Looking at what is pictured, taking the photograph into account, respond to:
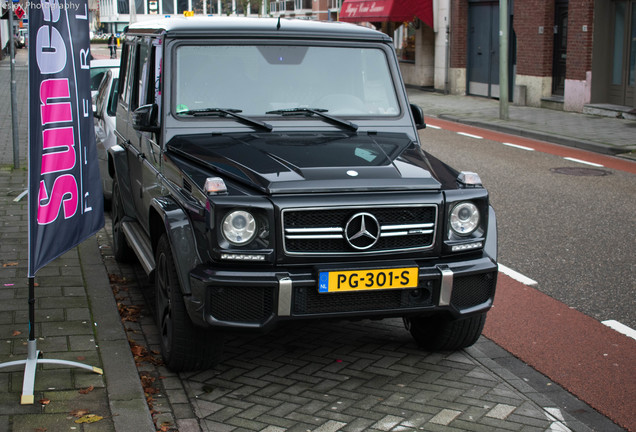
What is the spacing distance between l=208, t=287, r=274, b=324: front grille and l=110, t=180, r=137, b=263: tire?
311cm

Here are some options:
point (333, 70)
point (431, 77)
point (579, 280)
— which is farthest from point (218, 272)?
point (431, 77)

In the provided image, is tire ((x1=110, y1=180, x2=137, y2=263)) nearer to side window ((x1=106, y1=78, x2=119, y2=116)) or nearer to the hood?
side window ((x1=106, y1=78, x2=119, y2=116))

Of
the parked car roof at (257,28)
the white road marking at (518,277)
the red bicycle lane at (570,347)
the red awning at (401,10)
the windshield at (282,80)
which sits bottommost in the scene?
the red bicycle lane at (570,347)

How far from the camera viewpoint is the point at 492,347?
573 cm

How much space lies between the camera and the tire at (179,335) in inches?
189

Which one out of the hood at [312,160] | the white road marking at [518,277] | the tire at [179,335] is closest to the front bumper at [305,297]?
the tire at [179,335]

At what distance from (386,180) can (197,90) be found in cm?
161

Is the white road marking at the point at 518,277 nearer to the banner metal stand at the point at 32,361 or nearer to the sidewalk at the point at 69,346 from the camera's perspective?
the sidewalk at the point at 69,346

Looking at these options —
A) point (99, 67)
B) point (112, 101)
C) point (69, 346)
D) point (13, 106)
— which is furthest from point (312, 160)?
point (99, 67)

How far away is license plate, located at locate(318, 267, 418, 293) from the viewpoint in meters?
4.50

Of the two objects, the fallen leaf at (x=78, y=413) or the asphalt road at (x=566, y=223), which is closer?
the fallen leaf at (x=78, y=413)

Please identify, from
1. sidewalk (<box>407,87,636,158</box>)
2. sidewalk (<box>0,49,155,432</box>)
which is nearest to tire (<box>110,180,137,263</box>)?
sidewalk (<box>0,49,155,432</box>)

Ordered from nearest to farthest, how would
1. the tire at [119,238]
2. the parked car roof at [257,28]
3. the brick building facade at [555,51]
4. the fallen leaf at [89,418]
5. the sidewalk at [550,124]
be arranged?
the fallen leaf at [89,418] < the parked car roof at [257,28] < the tire at [119,238] < the sidewalk at [550,124] < the brick building facade at [555,51]

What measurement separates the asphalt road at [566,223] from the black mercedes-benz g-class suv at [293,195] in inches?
81.4
